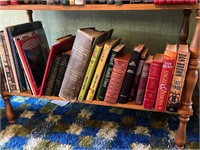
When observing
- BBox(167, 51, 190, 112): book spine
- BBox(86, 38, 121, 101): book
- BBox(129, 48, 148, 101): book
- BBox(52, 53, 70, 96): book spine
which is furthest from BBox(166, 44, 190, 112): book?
BBox(52, 53, 70, 96): book spine

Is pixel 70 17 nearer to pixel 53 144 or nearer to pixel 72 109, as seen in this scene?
pixel 72 109

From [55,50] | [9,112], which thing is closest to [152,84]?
[55,50]

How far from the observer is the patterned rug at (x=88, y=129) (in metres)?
0.71

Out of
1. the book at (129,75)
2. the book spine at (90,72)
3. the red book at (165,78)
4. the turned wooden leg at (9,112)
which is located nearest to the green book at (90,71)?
the book spine at (90,72)

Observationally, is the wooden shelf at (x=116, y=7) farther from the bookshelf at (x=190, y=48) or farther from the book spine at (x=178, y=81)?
the book spine at (x=178, y=81)

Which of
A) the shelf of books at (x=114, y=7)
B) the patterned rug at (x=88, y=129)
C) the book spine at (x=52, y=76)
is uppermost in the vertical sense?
the shelf of books at (x=114, y=7)

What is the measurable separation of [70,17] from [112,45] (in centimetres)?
41

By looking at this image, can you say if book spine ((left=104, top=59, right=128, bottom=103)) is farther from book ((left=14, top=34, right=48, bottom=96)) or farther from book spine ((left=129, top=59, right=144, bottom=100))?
book ((left=14, top=34, right=48, bottom=96))

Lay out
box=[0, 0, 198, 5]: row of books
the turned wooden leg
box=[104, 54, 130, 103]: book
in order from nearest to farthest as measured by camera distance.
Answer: box=[0, 0, 198, 5]: row of books
box=[104, 54, 130, 103]: book
the turned wooden leg

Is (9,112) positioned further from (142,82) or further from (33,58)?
(142,82)

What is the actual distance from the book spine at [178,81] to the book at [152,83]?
0.05 metres

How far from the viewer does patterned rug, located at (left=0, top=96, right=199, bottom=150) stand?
28.1 inches

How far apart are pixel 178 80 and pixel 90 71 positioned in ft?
0.95

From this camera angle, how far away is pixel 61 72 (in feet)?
2.45
